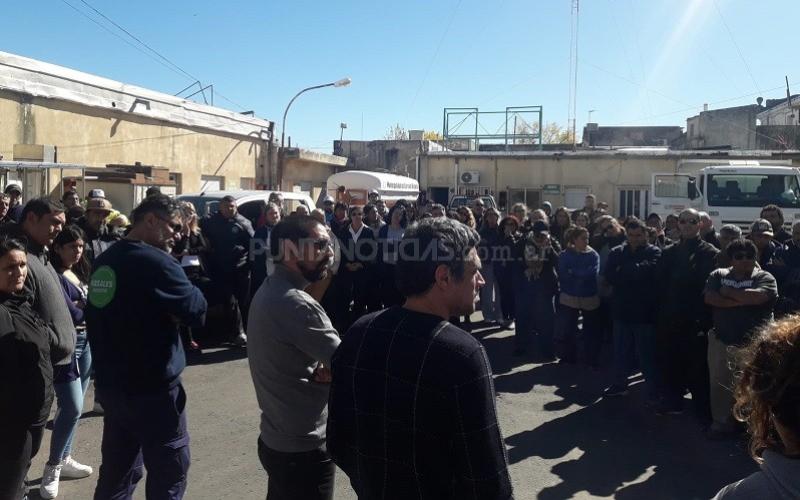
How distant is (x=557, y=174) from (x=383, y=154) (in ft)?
44.9

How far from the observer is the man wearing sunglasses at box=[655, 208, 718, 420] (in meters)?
6.13

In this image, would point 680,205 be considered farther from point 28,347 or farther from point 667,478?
point 28,347

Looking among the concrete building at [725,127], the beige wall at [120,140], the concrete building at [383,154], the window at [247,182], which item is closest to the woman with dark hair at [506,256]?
the beige wall at [120,140]

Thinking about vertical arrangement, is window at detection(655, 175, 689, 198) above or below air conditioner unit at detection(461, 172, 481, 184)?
below

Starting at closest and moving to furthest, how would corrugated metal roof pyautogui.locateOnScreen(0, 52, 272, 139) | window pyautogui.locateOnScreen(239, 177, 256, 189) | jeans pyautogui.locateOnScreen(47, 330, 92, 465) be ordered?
→ 1. jeans pyautogui.locateOnScreen(47, 330, 92, 465)
2. corrugated metal roof pyautogui.locateOnScreen(0, 52, 272, 139)
3. window pyautogui.locateOnScreen(239, 177, 256, 189)

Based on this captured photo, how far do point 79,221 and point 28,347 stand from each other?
175 inches

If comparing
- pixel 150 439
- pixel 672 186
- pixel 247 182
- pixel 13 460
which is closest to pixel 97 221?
pixel 13 460

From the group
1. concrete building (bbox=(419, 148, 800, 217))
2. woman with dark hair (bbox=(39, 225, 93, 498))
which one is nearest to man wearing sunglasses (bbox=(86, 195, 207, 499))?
woman with dark hair (bbox=(39, 225, 93, 498))

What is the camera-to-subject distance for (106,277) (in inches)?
127

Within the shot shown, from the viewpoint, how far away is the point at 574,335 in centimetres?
820

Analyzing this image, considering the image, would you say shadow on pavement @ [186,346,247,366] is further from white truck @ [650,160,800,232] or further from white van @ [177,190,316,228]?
white truck @ [650,160,800,232]

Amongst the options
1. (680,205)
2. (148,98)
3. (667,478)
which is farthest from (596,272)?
(148,98)

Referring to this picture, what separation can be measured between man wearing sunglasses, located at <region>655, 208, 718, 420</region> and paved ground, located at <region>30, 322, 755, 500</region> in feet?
0.97

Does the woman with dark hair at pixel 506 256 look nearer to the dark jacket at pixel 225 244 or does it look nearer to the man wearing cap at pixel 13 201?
the dark jacket at pixel 225 244
